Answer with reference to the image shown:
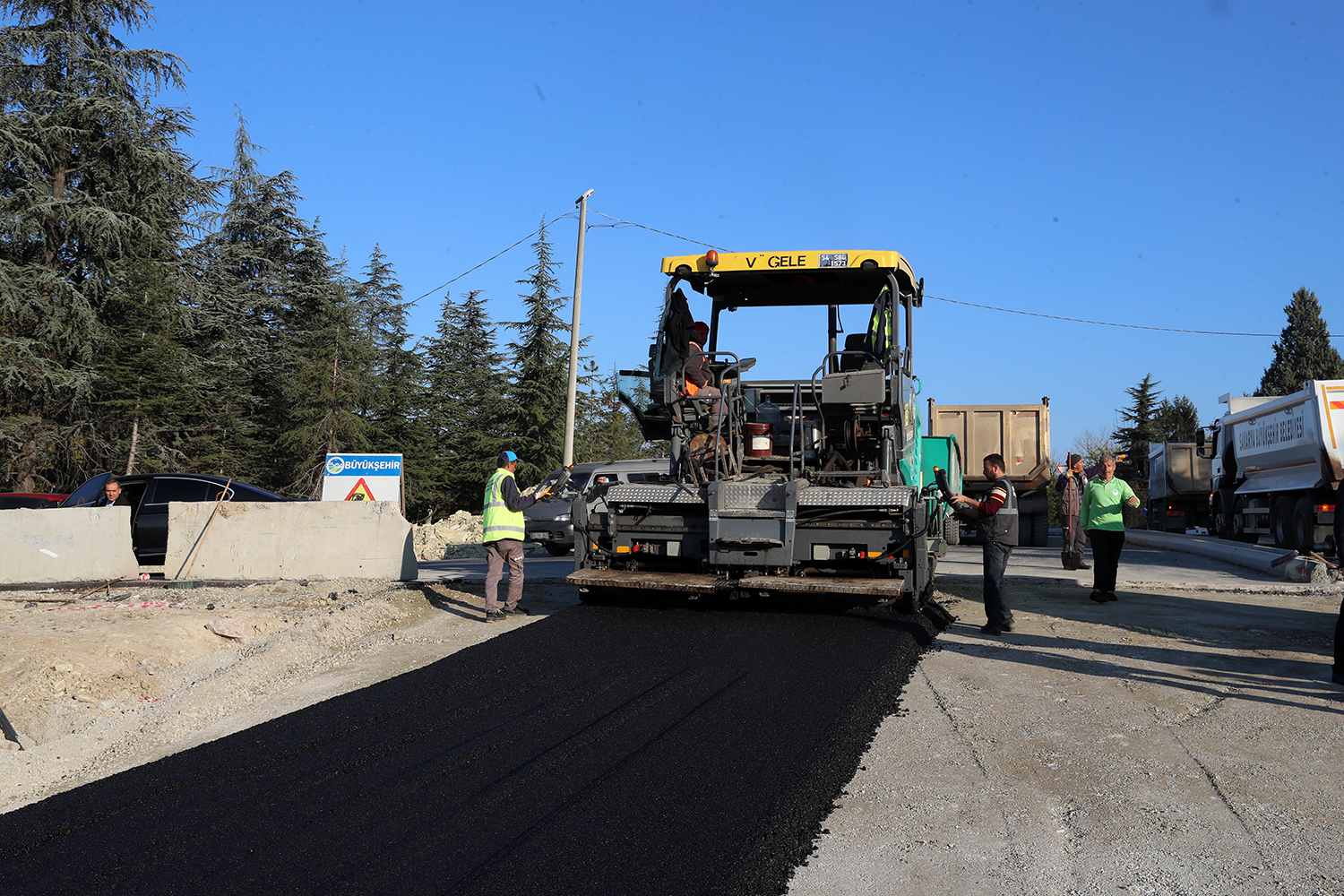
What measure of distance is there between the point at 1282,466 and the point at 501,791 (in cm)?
1905

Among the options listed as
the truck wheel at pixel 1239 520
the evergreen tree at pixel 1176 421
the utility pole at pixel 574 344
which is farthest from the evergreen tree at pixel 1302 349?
the utility pole at pixel 574 344

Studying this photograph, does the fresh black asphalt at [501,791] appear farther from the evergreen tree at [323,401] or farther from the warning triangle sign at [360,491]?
the evergreen tree at [323,401]

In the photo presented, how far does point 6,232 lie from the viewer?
2383 cm

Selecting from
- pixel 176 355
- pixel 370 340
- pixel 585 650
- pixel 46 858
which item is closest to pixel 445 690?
pixel 585 650

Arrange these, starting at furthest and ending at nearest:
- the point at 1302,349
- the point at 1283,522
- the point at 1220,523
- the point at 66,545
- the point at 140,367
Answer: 1. the point at 1302,349
2. the point at 140,367
3. the point at 1220,523
4. the point at 1283,522
5. the point at 66,545

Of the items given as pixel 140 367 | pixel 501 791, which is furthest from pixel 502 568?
pixel 140 367

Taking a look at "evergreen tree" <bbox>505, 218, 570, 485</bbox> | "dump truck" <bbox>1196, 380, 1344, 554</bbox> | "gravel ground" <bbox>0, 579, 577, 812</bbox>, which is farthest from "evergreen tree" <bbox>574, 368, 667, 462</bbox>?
"gravel ground" <bbox>0, 579, 577, 812</bbox>

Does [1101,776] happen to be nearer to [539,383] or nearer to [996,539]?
[996,539]

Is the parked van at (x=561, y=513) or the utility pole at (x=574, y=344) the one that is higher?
the utility pole at (x=574, y=344)

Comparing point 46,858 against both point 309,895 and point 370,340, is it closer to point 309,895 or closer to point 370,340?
point 309,895

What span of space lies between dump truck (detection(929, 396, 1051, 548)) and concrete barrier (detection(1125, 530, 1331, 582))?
7.95 feet

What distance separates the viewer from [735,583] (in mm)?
8328

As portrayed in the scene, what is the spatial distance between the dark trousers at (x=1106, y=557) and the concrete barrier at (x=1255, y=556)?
2934mm

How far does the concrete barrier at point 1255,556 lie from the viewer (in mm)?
12594
